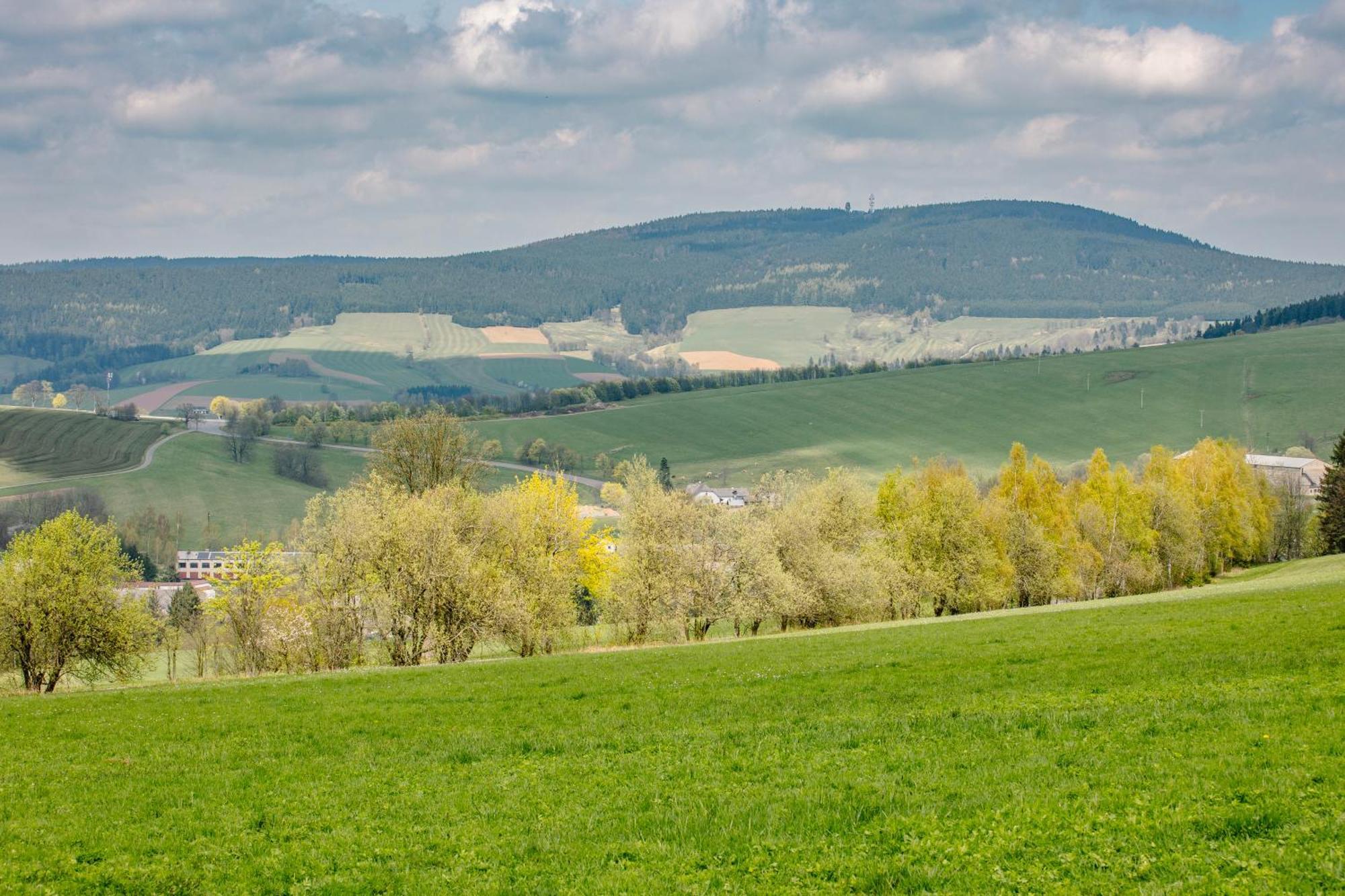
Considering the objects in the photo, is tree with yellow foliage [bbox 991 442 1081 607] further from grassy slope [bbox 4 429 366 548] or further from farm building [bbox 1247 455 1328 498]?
grassy slope [bbox 4 429 366 548]

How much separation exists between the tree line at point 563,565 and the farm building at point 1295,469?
2352 inches

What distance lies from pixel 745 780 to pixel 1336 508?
301 feet

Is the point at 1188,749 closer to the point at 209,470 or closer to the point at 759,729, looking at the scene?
the point at 759,729

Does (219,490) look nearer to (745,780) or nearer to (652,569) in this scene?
(652,569)

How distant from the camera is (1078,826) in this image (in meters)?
14.4

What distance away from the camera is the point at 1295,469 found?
15050 centimetres

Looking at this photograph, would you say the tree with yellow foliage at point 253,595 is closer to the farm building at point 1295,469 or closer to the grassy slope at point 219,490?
the grassy slope at point 219,490

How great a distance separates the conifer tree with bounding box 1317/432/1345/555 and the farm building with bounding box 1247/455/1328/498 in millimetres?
36716

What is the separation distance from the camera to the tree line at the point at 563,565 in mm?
53344

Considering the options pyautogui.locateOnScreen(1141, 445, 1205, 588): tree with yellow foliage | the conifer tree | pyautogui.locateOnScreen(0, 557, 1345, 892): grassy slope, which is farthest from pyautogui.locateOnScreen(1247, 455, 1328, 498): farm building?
pyautogui.locateOnScreen(0, 557, 1345, 892): grassy slope

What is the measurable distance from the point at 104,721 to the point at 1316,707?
1043 inches

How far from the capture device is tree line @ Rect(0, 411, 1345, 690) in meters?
53.3

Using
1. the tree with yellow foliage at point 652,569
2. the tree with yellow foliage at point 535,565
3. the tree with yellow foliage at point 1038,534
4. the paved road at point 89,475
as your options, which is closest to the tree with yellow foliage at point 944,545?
the tree with yellow foliage at point 1038,534

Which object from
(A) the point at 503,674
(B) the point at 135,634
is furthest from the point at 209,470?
(A) the point at 503,674
